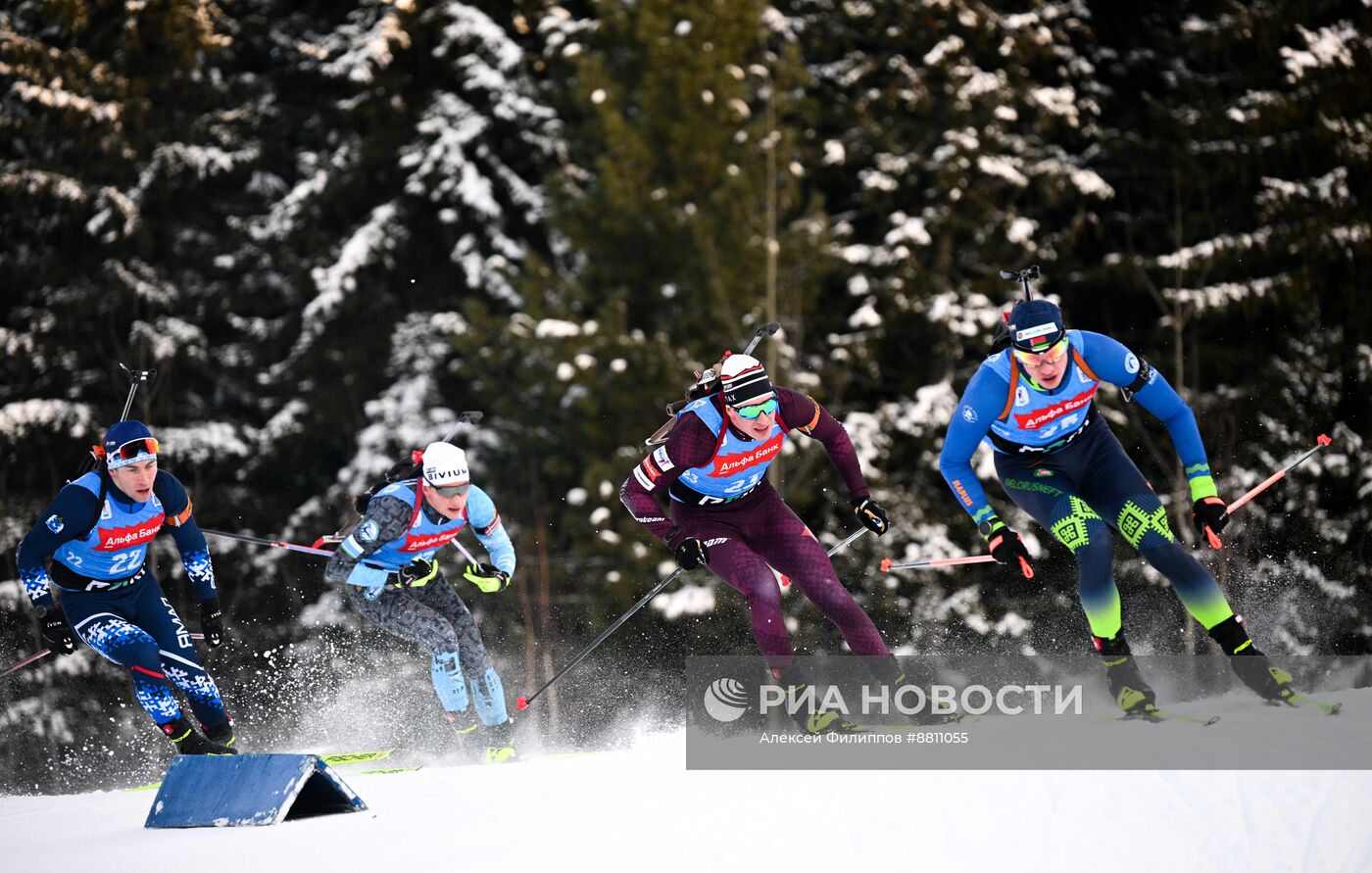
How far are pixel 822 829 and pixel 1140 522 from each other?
1.99 m

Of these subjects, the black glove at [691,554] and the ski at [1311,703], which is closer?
the ski at [1311,703]

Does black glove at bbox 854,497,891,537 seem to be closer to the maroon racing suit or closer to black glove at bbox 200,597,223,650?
the maroon racing suit

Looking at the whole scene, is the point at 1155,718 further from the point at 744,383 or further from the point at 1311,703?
the point at 744,383

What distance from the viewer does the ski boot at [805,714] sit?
21.3 feet

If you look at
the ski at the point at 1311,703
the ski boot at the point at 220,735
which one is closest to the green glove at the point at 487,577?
the ski boot at the point at 220,735

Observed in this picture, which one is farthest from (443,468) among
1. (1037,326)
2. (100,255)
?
(100,255)

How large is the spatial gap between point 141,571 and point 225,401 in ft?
39.5

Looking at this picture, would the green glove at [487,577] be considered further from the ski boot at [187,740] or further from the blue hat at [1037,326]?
the blue hat at [1037,326]

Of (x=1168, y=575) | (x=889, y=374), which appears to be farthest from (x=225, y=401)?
(x=1168, y=575)

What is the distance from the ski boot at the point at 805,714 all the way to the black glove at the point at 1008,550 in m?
0.96

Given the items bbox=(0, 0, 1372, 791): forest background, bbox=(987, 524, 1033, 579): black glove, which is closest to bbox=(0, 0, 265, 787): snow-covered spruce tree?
bbox=(0, 0, 1372, 791): forest background

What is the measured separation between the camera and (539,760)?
738 cm

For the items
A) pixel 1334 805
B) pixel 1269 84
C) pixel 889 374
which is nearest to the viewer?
pixel 1334 805

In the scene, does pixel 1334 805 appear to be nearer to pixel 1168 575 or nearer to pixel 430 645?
pixel 1168 575
